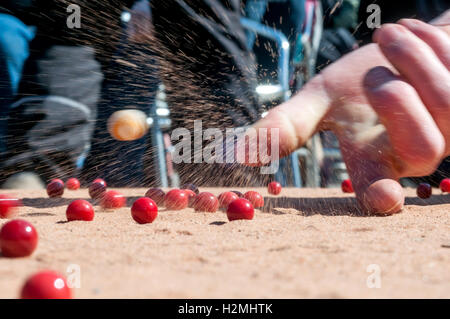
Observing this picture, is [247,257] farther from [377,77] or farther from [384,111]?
[377,77]

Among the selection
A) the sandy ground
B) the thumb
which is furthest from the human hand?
the sandy ground

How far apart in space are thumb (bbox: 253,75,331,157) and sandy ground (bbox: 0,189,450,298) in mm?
455

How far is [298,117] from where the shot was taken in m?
2.63

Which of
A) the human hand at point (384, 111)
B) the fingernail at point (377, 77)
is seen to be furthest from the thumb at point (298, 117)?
the fingernail at point (377, 77)

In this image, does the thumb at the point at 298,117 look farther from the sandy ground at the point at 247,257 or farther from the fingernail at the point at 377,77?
the sandy ground at the point at 247,257

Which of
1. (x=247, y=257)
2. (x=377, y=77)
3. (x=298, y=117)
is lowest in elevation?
(x=247, y=257)

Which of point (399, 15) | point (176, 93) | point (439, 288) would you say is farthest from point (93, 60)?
point (439, 288)

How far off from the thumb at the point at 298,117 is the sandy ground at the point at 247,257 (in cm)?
46

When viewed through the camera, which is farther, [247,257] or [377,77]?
[377,77]

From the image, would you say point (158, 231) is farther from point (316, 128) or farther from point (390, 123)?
point (390, 123)

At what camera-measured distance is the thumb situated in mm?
2562

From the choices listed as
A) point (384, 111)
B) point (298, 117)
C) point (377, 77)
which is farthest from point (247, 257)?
point (377, 77)

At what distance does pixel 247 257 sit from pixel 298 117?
130 centimetres

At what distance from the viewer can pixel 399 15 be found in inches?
217
